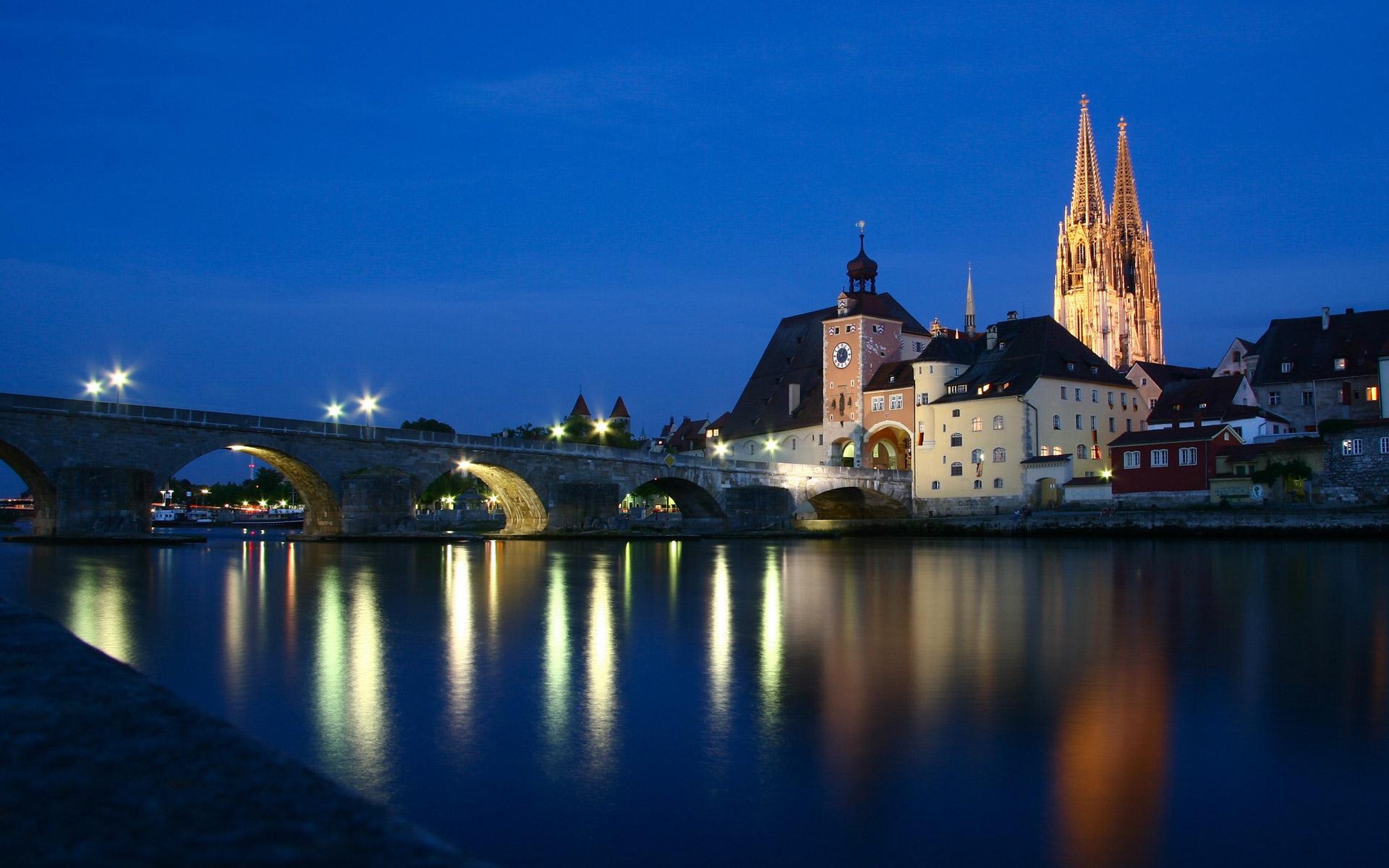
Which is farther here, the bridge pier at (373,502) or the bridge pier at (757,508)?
the bridge pier at (757,508)

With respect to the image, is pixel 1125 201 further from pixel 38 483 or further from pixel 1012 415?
pixel 38 483

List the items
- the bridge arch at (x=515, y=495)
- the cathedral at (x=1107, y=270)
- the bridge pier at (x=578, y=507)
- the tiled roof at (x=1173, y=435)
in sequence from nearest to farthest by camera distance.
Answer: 1. the bridge arch at (x=515, y=495)
2. the bridge pier at (x=578, y=507)
3. the tiled roof at (x=1173, y=435)
4. the cathedral at (x=1107, y=270)

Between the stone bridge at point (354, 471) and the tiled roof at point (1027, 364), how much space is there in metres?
9.50

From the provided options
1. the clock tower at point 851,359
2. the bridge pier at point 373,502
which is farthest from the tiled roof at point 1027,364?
the bridge pier at point 373,502

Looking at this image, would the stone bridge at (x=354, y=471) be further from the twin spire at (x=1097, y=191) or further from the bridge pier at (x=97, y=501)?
the twin spire at (x=1097, y=191)

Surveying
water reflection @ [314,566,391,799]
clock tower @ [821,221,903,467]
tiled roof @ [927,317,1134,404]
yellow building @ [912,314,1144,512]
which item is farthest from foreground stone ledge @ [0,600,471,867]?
clock tower @ [821,221,903,467]

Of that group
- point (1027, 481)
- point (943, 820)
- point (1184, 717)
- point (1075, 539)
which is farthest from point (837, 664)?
point (1027, 481)

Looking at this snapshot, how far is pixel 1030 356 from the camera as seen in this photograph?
224 feet

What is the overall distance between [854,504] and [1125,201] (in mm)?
64901

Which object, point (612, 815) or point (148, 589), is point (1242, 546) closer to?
point (148, 589)

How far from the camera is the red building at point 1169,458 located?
55875mm

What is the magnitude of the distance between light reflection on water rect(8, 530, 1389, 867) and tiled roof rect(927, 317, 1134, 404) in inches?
1722

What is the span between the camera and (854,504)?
76.1m

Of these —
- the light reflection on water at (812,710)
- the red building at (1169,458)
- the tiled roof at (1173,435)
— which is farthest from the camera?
the tiled roof at (1173,435)
